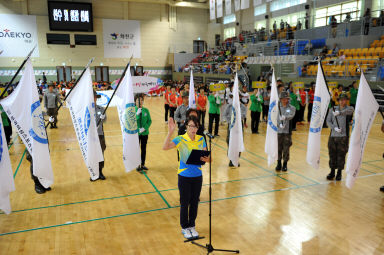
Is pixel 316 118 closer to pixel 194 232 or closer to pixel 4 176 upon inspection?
pixel 194 232

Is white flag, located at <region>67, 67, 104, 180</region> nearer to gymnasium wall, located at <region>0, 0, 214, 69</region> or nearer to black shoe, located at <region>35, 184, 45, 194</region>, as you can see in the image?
black shoe, located at <region>35, 184, 45, 194</region>

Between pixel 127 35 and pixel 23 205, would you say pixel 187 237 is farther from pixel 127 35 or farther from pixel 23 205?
pixel 127 35

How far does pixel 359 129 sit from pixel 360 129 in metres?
0.04

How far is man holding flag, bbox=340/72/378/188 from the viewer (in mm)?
5828

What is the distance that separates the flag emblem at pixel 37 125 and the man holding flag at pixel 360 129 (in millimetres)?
5685

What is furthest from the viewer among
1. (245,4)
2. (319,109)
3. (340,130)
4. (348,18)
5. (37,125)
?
(245,4)

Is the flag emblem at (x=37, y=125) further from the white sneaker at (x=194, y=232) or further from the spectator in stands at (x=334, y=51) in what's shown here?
the spectator in stands at (x=334, y=51)

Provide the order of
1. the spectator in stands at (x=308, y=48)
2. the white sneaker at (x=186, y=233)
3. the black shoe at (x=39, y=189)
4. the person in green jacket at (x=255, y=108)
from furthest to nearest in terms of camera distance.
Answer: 1. the spectator in stands at (x=308, y=48)
2. the person in green jacket at (x=255, y=108)
3. the black shoe at (x=39, y=189)
4. the white sneaker at (x=186, y=233)

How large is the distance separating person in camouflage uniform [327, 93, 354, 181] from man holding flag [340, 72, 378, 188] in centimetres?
73

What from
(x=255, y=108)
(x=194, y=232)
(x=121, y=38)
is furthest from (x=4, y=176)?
(x=121, y=38)

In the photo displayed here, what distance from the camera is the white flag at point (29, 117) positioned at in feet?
16.4

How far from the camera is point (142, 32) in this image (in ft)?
108

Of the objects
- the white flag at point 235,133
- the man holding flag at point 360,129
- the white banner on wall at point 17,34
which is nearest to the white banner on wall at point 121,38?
the white banner on wall at point 17,34

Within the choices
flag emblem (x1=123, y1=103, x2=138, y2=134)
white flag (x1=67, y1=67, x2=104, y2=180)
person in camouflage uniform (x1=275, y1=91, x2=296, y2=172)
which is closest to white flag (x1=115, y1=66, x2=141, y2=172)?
flag emblem (x1=123, y1=103, x2=138, y2=134)
